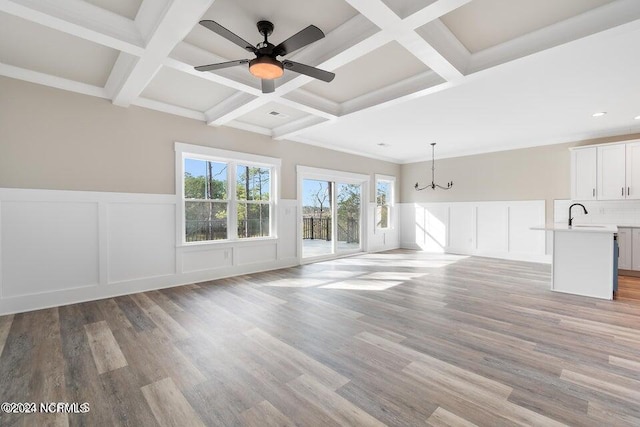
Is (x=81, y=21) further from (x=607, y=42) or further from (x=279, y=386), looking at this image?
(x=607, y=42)

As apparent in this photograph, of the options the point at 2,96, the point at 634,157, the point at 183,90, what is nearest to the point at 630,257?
the point at 634,157

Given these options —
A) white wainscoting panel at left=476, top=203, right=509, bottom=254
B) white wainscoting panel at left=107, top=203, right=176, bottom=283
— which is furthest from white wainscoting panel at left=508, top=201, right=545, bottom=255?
white wainscoting panel at left=107, top=203, right=176, bottom=283

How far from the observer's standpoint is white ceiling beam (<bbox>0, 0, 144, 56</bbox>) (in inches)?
85.7

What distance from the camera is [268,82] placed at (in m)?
3.02

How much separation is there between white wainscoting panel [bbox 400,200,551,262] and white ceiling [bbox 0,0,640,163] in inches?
95.5

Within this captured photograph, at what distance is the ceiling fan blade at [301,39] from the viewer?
2081 mm

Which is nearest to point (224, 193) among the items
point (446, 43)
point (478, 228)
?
point (446, 43)

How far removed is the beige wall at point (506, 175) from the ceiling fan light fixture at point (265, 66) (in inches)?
265

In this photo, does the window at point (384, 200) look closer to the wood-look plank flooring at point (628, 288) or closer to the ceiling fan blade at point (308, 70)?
the wood-look plank flooring at point (628, 288)

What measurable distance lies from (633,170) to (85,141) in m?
9.09

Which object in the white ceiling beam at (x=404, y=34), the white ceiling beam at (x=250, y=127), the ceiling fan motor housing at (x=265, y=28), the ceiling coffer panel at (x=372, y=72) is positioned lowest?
the white ceiling beam at (x=404, y=34)

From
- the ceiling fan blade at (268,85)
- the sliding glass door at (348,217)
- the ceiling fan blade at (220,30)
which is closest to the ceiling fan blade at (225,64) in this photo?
the ceiling fan blade at (220,30)

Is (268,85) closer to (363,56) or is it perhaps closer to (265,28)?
(265,28)

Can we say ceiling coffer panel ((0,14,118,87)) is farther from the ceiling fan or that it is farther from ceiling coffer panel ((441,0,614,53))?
ceiling coffer panel ((441,0,614,53))
